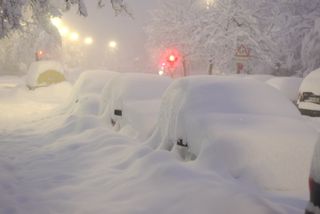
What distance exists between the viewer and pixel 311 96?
44.3 ft

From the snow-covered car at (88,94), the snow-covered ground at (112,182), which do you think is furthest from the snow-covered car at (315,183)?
the snow-covered car at (88,94)

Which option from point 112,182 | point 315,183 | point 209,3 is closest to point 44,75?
point 209,3

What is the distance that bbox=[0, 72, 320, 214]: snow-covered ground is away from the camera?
14.9 feet

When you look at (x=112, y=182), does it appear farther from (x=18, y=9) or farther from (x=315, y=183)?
(x=18, y=9)

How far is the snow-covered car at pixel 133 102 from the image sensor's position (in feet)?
29.0

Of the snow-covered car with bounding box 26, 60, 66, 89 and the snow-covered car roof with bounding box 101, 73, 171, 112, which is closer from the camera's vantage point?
the snow-covered car roof with bounding box 101, 73, 171, 112

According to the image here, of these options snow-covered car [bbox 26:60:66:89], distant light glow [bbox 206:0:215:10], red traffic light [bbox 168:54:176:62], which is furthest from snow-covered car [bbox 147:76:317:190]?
distant light glow [bbox 206:0:215:10]

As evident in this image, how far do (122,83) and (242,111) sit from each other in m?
4.50

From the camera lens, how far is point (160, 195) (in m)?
4.90

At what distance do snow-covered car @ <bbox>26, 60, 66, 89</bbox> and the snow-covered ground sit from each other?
14.7m

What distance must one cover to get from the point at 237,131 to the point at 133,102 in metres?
4.17

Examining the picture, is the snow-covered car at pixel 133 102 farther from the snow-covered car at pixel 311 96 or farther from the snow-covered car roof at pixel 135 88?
the snow-covered car at pixel 311 96

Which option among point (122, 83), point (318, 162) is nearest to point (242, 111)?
point (318, 162)

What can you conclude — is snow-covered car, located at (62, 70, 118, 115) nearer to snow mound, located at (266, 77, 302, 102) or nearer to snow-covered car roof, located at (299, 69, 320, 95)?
snow-covered car roof, located at (299, 69, 320, 95)
